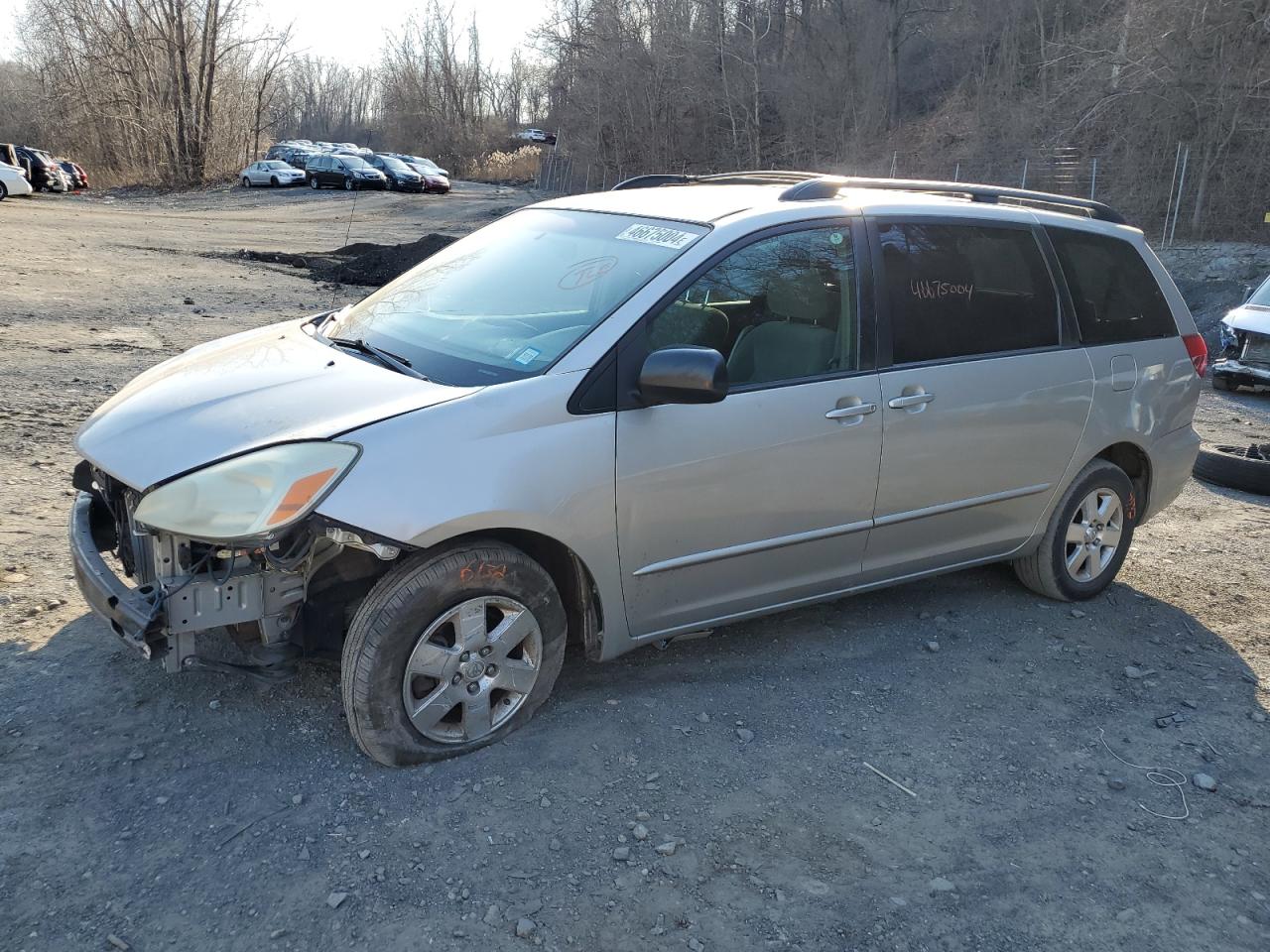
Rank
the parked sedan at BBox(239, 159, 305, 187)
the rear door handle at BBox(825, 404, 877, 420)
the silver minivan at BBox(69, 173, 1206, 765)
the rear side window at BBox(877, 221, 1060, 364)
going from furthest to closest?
1. the parked sedan at BBox(239, 159, 305, 187)
2. the rear side window at BBox(877, 221, 1060, 364)
3. the rear door handle at BBox(825, 404, 877, 420)
4. the silver minivan at BBox(69, 173, 1206, 765)

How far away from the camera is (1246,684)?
4559mm

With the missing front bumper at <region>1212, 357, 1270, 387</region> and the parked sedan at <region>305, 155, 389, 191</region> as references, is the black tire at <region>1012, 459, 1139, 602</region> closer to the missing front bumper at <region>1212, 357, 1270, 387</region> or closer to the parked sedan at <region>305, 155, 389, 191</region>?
the missing front bumper at <region>1212, 357, 1270, 387</region>

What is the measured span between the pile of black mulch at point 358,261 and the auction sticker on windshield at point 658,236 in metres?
12.9

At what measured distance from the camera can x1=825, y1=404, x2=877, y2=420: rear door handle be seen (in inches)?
159

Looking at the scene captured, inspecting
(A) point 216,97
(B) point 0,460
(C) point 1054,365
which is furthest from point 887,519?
(A) point 216,97

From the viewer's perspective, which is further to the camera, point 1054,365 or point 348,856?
point 1054,365

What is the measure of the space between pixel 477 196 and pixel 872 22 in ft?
63.8

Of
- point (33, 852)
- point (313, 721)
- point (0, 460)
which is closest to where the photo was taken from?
point (33, 852)

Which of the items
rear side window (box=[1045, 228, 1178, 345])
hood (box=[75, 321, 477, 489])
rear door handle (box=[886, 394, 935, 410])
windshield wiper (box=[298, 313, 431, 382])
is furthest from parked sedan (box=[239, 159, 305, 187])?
rear door handle (box=[886, 394, 935, 410])

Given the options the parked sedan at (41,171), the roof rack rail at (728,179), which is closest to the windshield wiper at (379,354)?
the roof rack rail at (728,179)

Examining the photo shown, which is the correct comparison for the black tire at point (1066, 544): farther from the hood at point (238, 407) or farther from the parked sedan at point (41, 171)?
the parked sedan at point (41, 171)

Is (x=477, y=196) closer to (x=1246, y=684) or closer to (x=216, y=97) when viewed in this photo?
(x=216, y=97)

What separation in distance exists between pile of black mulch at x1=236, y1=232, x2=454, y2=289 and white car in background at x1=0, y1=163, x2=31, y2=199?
16663mm

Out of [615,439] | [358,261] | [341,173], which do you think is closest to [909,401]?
[615,439]
